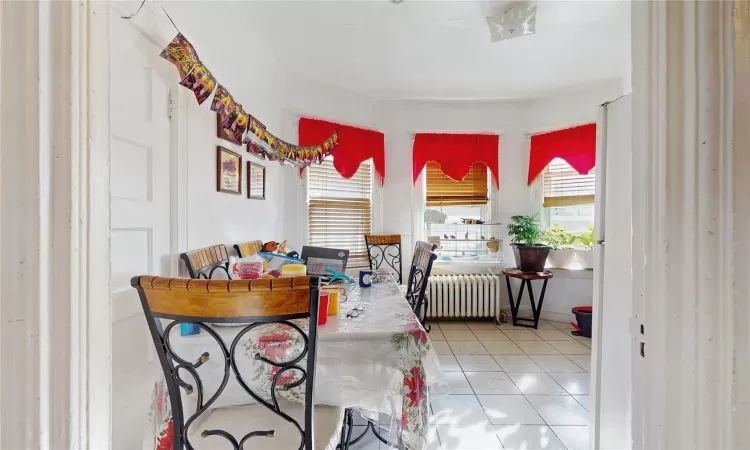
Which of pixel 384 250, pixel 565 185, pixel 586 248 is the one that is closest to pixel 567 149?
pixel 565 185

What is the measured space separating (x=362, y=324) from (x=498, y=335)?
2.66 meters

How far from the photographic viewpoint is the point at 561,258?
3.81m

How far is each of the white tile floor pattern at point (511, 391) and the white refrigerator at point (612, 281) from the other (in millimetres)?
567

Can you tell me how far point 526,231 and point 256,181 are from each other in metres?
2.84

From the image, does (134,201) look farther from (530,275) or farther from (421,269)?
(530,275)

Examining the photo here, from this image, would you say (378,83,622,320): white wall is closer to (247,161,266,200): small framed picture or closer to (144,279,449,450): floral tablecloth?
(247,161,266,200): small framed picture

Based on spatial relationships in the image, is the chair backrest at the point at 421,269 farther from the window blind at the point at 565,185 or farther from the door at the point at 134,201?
the window blind at the point at 565,185
